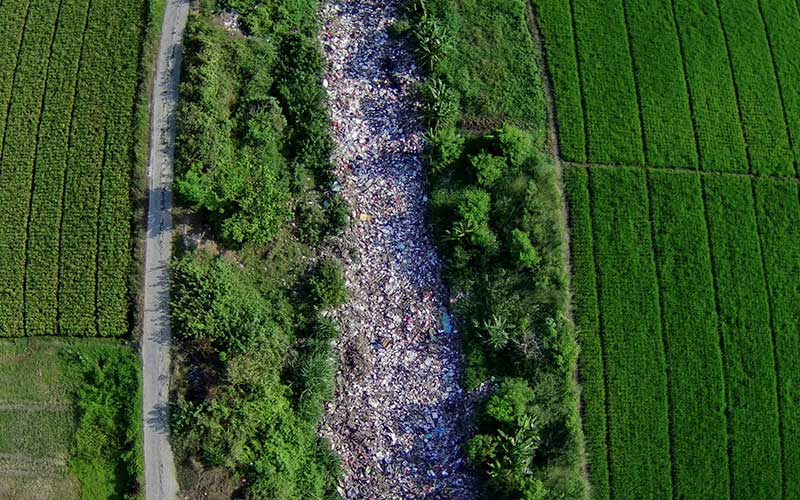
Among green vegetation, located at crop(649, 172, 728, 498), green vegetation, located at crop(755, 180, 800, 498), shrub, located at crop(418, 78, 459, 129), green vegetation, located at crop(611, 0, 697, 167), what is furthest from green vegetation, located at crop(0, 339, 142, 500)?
green vegetation, located at crop(755, 180, 800, 498)

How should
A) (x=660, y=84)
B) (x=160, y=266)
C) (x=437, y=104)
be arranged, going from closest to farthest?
(x=160, y=266), (x=437, y=104), (x=660, y=84)

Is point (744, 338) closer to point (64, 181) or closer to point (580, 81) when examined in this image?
point (580, 81)

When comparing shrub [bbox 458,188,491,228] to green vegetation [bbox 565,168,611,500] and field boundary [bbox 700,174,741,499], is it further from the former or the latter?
field boundary [bbox 700,174,741,499]

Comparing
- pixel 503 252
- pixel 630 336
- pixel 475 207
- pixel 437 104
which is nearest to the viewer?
pixel 475 207

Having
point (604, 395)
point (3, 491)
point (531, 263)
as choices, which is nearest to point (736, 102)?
point (531, 263)

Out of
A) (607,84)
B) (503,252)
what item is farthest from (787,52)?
(503,252)

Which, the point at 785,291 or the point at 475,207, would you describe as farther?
the point at 785,291
